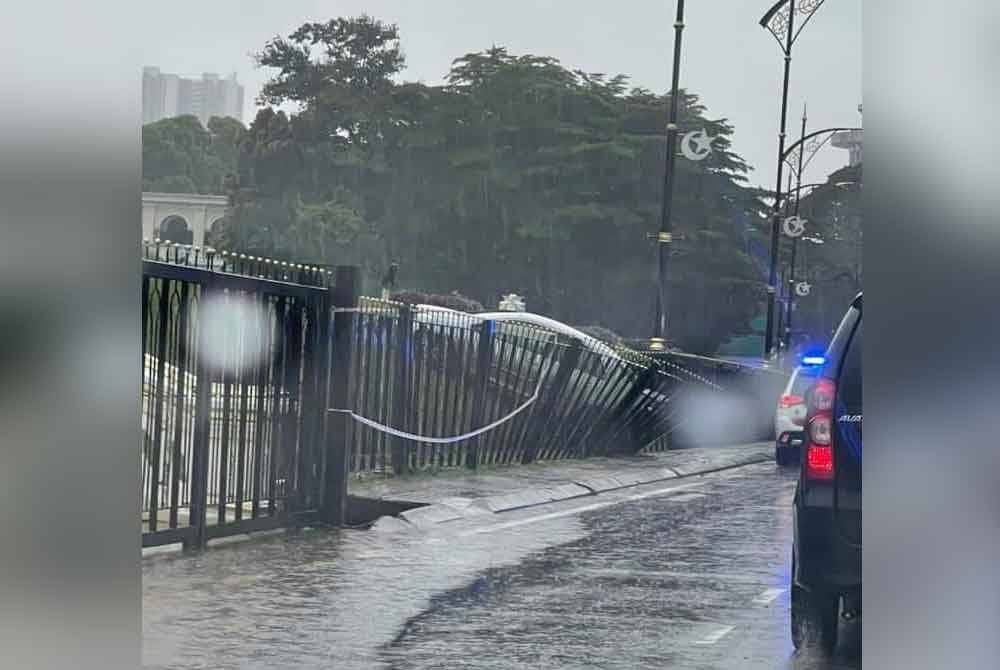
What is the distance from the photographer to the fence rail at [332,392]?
4.26 m

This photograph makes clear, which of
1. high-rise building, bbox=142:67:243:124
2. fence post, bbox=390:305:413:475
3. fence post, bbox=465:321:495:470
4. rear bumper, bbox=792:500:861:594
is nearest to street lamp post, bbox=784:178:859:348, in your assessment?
rear bumper, bbox=792:500:861:594

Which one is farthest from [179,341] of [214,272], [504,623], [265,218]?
[504,623]

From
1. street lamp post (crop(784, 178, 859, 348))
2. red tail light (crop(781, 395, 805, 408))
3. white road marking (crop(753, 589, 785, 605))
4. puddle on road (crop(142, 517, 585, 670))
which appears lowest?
puddle on road (crop(142, 517, 585, 670))

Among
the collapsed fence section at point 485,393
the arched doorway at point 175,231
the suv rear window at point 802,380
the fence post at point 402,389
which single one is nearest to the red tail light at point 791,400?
the suv rear window at point 802,380

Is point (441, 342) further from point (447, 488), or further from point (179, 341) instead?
point (179, 341)

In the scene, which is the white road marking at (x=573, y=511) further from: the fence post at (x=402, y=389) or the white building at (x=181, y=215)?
the white building at (x=181, y=215)

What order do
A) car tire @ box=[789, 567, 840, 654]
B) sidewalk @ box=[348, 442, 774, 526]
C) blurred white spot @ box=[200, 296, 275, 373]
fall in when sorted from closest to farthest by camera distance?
car tire @ box=[789, 567, 840, 654], sidewalk @ box=[348, 442, 774, 526], blurred white spot @ box=[200, 296, 275, 373]

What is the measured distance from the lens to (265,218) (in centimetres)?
441

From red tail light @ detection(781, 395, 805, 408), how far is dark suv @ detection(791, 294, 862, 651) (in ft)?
0.15

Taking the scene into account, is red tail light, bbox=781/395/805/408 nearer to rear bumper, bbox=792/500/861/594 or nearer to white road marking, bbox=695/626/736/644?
rear bumper, bbox=792/500/861/594

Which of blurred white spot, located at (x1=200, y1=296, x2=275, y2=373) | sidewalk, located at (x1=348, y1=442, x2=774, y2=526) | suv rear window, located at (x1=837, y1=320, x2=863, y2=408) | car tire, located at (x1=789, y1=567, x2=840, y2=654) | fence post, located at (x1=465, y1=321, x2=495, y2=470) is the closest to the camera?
suv rear window, located at (x1=837, y1=320, x2=863, y2=408)

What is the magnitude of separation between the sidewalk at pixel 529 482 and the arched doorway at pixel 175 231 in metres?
0.97

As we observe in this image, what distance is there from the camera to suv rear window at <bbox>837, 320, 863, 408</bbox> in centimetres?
368

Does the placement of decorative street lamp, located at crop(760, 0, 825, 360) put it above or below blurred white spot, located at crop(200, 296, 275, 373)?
above
